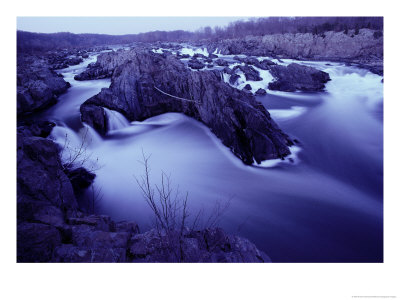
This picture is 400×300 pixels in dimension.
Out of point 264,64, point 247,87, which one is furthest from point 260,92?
point 264,64

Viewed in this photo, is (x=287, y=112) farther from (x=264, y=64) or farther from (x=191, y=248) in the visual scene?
(x=191, y=248)

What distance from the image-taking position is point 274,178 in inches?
237

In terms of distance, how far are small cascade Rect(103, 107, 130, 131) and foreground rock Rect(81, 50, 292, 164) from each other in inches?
7.4

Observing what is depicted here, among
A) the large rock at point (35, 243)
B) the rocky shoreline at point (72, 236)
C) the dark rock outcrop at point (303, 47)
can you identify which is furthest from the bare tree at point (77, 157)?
the dark rock outcrop at point (303, 47)

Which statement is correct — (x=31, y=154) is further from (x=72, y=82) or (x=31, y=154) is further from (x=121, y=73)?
(x=72, y=82)

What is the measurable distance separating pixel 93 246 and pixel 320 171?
6.03m

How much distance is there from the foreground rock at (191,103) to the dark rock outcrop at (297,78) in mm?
7891

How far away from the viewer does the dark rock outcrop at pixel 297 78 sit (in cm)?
1492

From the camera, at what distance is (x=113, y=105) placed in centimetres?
927

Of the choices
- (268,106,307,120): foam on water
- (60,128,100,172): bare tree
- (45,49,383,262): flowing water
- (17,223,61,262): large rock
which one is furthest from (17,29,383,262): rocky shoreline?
(268,106,307,120): foam on water

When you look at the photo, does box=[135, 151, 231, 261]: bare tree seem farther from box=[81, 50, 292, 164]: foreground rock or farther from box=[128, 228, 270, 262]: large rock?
box=[81, 50, 292, 164]: foreground rock
